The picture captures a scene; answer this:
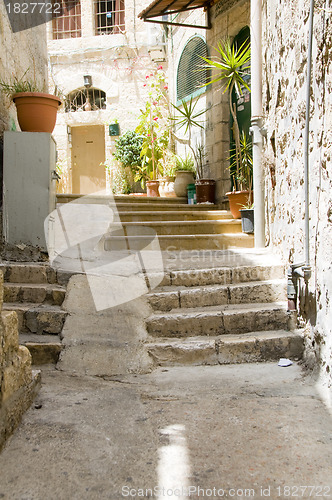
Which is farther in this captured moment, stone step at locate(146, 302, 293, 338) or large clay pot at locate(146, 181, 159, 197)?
large clay pot at locate(146, 181, 159, 197)

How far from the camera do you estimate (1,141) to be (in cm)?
438

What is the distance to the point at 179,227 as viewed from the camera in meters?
5.53

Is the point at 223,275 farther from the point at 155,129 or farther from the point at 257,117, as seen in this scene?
the point at 155,129

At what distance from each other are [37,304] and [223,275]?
4.75 feet

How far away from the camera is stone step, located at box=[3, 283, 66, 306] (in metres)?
3.38

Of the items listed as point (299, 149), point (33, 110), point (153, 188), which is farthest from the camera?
point (153, 188)

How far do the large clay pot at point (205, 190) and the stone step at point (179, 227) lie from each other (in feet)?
3.78

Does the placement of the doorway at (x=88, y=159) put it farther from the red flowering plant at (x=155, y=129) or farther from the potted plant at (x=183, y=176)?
the potted plant at (x=183, y=176)

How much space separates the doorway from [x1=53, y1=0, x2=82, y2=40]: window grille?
82.0 inches

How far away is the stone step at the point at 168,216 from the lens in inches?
226

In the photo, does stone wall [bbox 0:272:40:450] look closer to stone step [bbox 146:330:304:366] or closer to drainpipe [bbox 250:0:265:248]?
stone step [bbox 146:330:304:366]
